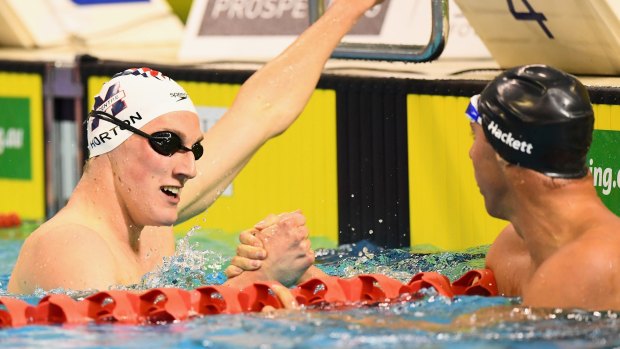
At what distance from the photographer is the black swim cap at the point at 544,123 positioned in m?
3.12

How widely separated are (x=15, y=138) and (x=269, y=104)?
2734mm

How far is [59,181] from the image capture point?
6641mm

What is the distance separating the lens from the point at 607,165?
447cm

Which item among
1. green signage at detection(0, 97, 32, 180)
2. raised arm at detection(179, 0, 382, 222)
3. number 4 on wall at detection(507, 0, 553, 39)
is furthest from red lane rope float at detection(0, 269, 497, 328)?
green signage at detection(0, 97, 32, 180)

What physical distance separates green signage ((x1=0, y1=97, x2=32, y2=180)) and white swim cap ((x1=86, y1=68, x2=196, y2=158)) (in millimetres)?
2950

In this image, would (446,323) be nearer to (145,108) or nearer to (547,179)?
(547,179)

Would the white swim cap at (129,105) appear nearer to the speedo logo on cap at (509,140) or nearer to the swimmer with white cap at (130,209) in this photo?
the swimmer with white cap at (130,209)

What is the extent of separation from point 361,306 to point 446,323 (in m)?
0.35

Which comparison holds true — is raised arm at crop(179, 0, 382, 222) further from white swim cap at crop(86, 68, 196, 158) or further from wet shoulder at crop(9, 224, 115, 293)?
wet shoulder at crop(9, 224, 115, 293)

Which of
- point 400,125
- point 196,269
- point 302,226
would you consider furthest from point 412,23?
point 302,226

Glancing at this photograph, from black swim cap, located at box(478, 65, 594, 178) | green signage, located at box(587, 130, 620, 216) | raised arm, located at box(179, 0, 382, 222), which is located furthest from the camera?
green signage, located at box(587, 130, 620, 216)

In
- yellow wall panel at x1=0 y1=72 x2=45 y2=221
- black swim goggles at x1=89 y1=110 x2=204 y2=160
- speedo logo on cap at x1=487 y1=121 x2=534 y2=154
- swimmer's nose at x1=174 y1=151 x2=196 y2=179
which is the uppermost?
speedo logo on cap at x1=487 y1=121 x2=534 y2=154

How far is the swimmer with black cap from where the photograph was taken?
3.02m

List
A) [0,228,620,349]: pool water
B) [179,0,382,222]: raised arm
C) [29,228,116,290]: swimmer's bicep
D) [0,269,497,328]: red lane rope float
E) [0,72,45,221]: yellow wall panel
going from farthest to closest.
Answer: [0,72,45,221]: yellow wall panel, [179,0,382,222]: raised arm, [29,228,116,290]: swimmer's bicep, [0,269,497,328]: red lane rope float, [0,228,620,349]: pool water
